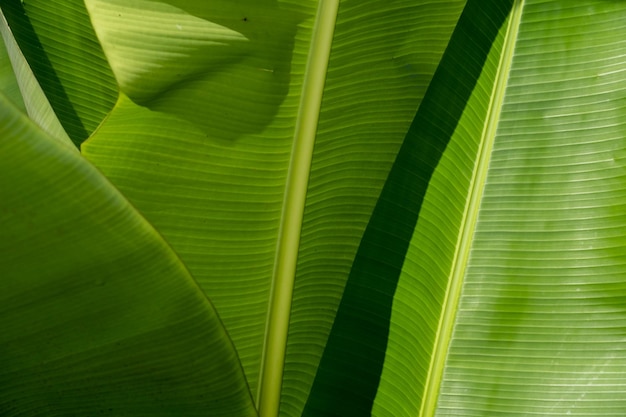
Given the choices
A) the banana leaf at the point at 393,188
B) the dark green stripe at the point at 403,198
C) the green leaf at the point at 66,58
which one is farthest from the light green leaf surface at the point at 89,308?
the green leaf at the point at 66,58

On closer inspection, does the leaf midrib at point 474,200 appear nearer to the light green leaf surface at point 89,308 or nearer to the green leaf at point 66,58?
the light green leaf surface at point 89,308

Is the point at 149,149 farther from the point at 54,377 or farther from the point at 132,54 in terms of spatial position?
the point at 54,377

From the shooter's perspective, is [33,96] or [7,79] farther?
[7,79]

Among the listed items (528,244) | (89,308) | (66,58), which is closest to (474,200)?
(528,244)

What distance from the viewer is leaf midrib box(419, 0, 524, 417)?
0.88 metres

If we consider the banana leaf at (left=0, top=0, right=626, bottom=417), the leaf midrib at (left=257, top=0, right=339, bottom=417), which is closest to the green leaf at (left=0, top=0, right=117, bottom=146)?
the banana leaf at (left=0, top=0, right=626, bottom=417)

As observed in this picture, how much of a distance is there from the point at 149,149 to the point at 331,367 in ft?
1.14

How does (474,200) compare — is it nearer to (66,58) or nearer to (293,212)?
(293,212)

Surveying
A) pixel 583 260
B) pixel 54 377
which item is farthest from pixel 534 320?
pixel 54 377

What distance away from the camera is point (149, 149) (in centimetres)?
77

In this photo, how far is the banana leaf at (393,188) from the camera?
770 mm

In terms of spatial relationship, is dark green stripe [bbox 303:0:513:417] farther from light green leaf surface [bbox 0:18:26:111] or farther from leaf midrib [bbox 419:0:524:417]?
light green leaf surface [bbox 0:18:26:111]

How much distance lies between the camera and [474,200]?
34.7 inches

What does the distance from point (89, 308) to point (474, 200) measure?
1.60ft
